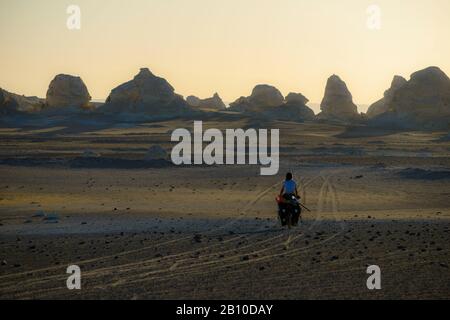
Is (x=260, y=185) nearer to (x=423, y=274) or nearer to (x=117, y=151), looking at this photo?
(x=423, y=274)

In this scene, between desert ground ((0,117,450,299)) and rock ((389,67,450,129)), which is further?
rock ((389,67,450,129))

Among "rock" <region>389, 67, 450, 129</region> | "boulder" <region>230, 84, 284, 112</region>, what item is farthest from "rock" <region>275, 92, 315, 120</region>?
"boulder" <region>230, 84, 284, 112</region>

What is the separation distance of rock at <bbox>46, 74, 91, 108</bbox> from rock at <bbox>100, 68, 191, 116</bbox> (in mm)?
8342

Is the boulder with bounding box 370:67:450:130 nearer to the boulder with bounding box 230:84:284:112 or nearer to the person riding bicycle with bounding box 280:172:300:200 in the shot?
the boulder with bounding box 230:84:284:112

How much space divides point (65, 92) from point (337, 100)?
55.5 m

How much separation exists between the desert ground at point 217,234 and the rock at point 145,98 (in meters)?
77.6

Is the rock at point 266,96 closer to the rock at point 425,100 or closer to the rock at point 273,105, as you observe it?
the rock at point 273,105

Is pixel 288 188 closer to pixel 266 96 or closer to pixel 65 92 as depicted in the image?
pixel 65 92

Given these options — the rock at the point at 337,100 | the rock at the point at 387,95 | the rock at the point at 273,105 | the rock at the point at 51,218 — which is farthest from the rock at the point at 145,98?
the rock at the point at 51,218

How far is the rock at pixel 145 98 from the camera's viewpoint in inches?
4733

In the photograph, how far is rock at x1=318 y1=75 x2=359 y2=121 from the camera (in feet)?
468

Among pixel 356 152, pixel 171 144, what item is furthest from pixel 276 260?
pixel 171 144
